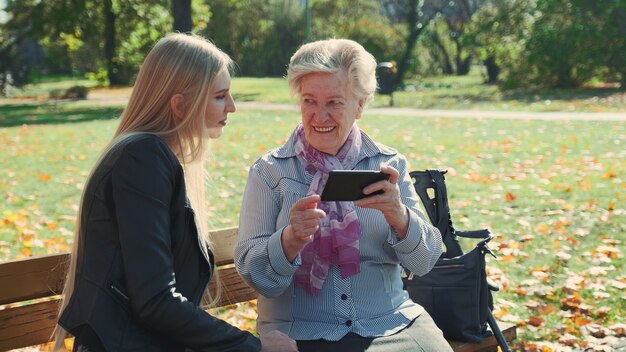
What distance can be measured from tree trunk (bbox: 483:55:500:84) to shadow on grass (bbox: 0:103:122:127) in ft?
49.7

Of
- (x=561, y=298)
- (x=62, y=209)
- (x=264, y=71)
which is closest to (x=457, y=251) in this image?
(x=561, y=298)

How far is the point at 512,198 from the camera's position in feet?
28.8

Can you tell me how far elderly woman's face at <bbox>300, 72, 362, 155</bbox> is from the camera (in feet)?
10.4

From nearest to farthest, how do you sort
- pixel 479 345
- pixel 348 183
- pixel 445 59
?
pixel 348 183 → pixel 479 345 → pixel 445 59

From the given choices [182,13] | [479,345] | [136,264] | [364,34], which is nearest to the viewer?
[136,264]

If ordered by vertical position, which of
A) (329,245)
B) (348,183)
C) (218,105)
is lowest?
(329,245)

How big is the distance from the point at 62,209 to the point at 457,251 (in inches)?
228

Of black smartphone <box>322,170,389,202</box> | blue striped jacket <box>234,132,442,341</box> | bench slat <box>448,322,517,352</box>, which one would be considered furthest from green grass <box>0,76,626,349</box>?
bench slat <box>448,322,517,352</box>

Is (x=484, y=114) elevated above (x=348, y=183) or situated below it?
below

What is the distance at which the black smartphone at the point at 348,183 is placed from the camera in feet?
9.09

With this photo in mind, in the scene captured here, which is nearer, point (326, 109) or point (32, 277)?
point (32, 277)

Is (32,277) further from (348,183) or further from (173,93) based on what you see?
(348,183)

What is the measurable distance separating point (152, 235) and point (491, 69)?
32.3m

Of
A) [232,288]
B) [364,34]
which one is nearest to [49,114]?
[364,34]
